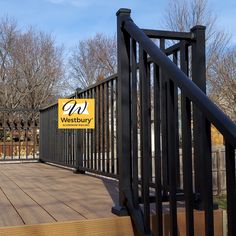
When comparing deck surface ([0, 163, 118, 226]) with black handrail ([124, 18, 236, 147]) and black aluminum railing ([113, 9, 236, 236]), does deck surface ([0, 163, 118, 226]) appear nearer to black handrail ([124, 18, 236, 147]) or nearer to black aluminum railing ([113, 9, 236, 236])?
black aluminum railing ([113, 9, 236, 236])

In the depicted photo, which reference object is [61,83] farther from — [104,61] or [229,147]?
[229,147]

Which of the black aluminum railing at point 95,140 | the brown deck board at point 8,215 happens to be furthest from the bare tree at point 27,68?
the brown deck board at point 8,215

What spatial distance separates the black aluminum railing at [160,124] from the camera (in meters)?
1.77

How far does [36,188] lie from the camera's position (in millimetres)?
3410

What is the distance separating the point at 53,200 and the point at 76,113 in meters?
2.29

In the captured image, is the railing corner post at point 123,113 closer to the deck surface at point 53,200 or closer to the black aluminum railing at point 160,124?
the black aluminum railing at point 160,124

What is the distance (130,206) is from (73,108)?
3.02 metres

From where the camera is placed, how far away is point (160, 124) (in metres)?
2.20

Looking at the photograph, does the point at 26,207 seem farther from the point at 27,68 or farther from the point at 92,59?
the point at 92,59

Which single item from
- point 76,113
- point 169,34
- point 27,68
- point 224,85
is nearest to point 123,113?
point 169,34

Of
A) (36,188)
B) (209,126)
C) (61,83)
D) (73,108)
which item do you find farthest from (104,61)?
Result: (209,126)

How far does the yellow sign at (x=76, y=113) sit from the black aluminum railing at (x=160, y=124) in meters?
2.03

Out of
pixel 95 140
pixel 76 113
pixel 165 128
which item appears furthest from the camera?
pixel 76 113

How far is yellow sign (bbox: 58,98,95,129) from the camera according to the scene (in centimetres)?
451
